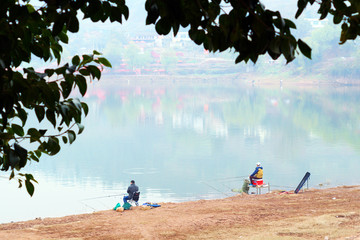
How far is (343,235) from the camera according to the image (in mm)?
8953

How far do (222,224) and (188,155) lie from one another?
20.0 metres

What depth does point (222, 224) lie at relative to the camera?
1083 cm

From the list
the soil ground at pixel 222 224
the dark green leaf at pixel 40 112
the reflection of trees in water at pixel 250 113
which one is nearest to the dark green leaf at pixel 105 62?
the dark green leaf at pixel 40 112

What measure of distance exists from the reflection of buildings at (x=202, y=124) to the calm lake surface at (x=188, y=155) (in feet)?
0.26

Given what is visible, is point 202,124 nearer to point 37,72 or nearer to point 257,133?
point 257,133

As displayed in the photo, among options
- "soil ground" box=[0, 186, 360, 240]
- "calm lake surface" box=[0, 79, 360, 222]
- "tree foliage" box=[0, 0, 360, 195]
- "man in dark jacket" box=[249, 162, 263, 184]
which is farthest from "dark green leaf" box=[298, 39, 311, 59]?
"calm lake surface" box=[0, 79, 360, 222]

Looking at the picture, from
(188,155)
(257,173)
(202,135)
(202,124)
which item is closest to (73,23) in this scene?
(257,173)

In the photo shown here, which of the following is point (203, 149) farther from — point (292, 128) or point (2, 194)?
point (2, 194)

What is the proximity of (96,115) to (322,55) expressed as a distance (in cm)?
5219

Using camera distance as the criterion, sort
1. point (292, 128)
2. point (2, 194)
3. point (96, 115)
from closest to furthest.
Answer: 1. point (2, 194)
2. point (292, 128)
3. point (96, 115)

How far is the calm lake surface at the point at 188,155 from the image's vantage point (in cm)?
2146

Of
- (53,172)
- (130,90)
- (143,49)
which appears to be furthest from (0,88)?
(143,49)

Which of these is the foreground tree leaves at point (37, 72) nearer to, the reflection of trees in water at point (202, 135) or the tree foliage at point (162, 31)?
the tree foliage at point (162, 31)

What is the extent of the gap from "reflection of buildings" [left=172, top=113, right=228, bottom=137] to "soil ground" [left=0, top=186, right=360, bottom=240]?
26.4 meters
